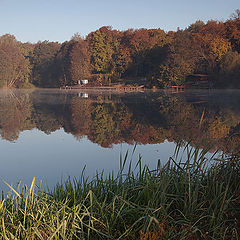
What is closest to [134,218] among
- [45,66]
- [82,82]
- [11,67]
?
[82,82]

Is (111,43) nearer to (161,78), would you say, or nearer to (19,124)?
(161,78)

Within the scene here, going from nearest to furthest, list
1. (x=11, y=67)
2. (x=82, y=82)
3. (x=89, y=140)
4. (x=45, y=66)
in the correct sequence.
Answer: (x=89, y=140)
(x=82, y=82)
(x=11, y=67)
(x=45, y=66)

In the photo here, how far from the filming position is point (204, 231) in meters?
2.97

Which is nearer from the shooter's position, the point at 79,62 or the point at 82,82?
the point at 82,82

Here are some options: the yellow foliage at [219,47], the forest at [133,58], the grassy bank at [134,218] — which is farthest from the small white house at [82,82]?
the grassy bank at [134,218]

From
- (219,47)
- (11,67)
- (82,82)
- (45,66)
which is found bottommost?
(82,82)

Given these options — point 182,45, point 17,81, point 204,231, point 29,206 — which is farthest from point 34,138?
point 17,81

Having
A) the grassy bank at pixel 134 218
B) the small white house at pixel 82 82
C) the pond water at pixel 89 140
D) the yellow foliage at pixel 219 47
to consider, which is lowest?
the pond water at pixel 89 140

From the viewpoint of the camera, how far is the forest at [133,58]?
1694 inches

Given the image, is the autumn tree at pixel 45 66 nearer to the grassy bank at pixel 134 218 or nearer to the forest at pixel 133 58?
the forest at pixel 133 58

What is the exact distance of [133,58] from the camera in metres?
59.8

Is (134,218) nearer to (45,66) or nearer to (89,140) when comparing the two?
(89,140)

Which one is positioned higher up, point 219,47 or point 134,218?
point 219,47

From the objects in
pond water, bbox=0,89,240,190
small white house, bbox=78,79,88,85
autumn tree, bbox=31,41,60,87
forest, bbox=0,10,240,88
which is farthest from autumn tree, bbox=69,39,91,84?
pond water, bbox=0,89,240,190
